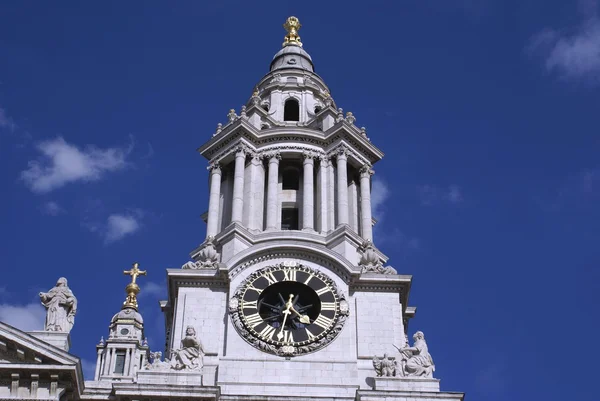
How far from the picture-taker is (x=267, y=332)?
4328 centimetres

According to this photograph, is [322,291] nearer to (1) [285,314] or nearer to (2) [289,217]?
(1) [285,314]

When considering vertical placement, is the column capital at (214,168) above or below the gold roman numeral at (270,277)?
above

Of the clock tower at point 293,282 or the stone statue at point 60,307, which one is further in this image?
the clock tower at point 293,282

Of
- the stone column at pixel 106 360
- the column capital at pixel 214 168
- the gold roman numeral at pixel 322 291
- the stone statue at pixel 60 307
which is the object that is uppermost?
the column capital at pixel 214 168

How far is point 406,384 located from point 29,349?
12233 mm

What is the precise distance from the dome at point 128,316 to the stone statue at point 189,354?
873 inches

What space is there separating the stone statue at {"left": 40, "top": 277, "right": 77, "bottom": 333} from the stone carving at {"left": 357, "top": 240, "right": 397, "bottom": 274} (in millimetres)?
11051

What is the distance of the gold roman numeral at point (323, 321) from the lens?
43.5 metres

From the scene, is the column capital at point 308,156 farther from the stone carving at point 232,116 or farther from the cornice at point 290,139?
the stone carving at point 232,116

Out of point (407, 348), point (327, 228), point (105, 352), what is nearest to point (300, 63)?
point (327, 228)

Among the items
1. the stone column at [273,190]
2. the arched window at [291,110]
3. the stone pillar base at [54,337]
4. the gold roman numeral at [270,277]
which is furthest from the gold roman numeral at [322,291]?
the arched window at [291,110]

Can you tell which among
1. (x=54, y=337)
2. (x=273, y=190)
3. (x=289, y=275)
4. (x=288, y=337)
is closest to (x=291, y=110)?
(x=273, y=190)

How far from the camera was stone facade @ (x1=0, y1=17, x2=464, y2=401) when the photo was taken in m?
39.0

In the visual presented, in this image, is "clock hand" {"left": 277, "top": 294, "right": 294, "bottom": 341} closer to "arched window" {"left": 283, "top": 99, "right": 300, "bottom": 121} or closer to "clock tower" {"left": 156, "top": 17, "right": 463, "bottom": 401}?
"clock tower" {"left": 156, "top": 17, "right": 463, "bottom": 401}
